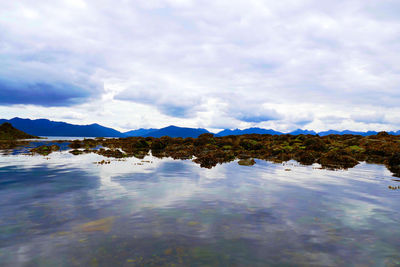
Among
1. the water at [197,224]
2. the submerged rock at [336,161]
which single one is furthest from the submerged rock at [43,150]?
the submerged rock at [336,161]

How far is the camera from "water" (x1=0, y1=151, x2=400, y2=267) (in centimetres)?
Answer: 559

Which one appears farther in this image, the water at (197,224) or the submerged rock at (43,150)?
the submerged rock at (43,150)

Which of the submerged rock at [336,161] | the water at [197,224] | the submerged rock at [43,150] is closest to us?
the water at [197,224]

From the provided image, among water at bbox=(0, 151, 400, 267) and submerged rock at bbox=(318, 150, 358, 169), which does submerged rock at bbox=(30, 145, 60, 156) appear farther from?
submerged rock at bbox=(318, 150, 358, 169)

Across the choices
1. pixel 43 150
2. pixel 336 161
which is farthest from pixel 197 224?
pixel 43 150

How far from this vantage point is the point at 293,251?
5.91 meters

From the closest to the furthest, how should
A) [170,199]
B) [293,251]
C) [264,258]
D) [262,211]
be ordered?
[264,258], [293,251], [262,211], [170,199]

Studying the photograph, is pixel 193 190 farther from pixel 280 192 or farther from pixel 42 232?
pixel 42 232

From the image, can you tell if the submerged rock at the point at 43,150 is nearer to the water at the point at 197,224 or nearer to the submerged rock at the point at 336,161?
the water at the point at 197,224

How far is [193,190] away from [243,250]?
6.77m

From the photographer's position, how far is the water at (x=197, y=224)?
5.59 meters

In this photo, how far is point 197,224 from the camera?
7715mm

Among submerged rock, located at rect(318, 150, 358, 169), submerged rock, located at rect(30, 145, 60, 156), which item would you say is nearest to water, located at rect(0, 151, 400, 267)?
submerged rock, located at rect(318, 150, 358, 169)

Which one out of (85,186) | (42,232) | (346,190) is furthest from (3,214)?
(346,190)
